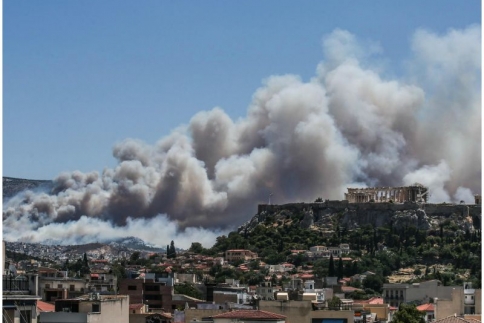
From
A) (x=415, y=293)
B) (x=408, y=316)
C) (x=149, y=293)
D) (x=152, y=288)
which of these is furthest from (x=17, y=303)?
(x=415, y=293)

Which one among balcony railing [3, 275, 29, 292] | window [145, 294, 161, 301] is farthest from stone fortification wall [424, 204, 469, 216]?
balcony railing [3, 275, 29, 292]

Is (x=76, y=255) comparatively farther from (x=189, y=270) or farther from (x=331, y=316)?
(x=331, y=316)

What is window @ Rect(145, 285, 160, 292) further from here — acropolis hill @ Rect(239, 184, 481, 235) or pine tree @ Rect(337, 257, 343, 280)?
acropolis hill @ Rect(239, 184, 481, 235)

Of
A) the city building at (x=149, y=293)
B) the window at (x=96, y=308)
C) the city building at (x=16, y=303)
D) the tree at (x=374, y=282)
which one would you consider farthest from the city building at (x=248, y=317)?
the tree at (x=374, y=282)

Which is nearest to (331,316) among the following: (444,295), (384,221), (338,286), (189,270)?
(444,295)

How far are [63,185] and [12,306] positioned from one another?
11698 centimetres

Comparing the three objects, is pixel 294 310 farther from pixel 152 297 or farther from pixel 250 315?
pixel 152 297

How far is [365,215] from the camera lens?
4638 inches

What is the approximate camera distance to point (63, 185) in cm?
13850

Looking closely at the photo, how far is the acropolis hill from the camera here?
375 feet

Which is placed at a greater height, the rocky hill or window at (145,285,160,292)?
the rocky hill

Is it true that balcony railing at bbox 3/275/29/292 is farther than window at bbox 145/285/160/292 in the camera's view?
No

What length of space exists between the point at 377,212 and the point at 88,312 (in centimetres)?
8939

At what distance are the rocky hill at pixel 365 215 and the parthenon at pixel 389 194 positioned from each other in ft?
8.97
